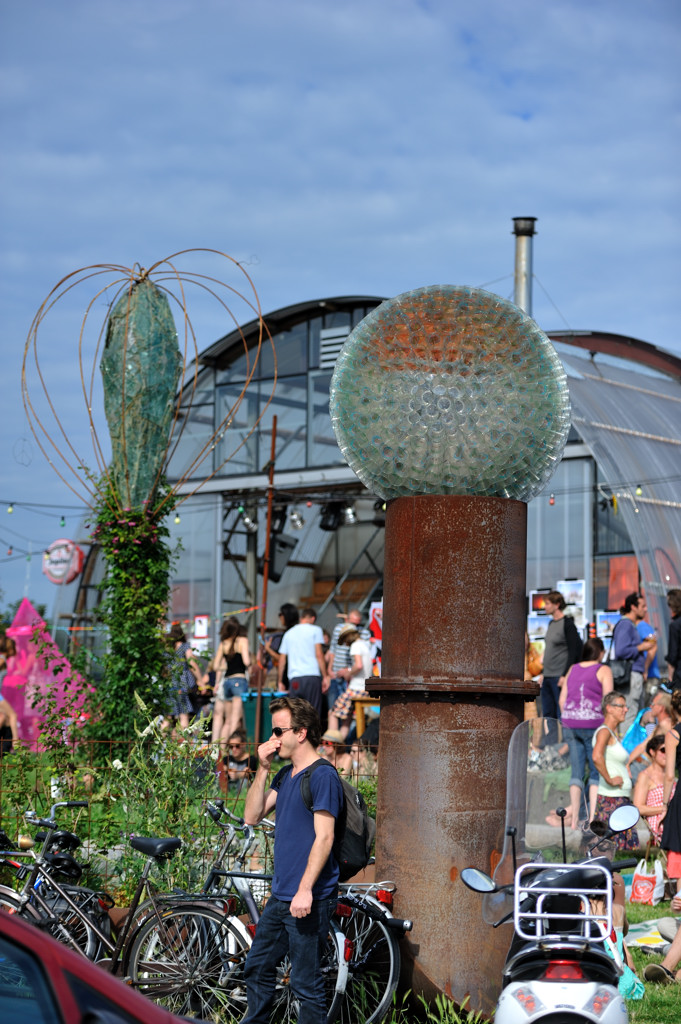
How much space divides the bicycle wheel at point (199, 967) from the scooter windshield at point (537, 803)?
143 cm

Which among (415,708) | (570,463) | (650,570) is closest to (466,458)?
(415,708)

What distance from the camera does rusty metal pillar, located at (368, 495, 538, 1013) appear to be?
5.77 meters

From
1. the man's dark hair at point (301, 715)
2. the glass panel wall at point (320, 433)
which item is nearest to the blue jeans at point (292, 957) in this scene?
the man's dark hair at point (301, 715)

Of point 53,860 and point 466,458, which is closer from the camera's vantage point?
point 466,458

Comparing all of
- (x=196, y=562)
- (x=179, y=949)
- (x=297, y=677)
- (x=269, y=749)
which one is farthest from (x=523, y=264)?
(x=179, y=949)

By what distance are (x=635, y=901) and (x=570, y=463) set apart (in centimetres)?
1330

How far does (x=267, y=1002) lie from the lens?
545 centimetres

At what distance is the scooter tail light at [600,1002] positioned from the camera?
4285 millimetres

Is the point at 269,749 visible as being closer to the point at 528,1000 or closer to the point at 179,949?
the point at 179,949

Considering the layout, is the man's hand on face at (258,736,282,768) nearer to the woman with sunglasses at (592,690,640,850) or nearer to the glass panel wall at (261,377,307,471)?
the woman with sunglasses at (592,690,640,850)

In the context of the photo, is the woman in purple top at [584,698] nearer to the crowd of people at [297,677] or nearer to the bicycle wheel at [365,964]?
the crowd of people at [297,677]

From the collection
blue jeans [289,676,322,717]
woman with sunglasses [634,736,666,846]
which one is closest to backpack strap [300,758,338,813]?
woman with sunglasses [634,736,666,846]

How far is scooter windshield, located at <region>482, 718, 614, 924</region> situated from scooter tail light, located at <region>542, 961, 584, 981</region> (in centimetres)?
72

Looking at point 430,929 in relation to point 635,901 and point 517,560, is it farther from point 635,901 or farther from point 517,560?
point 635,901
